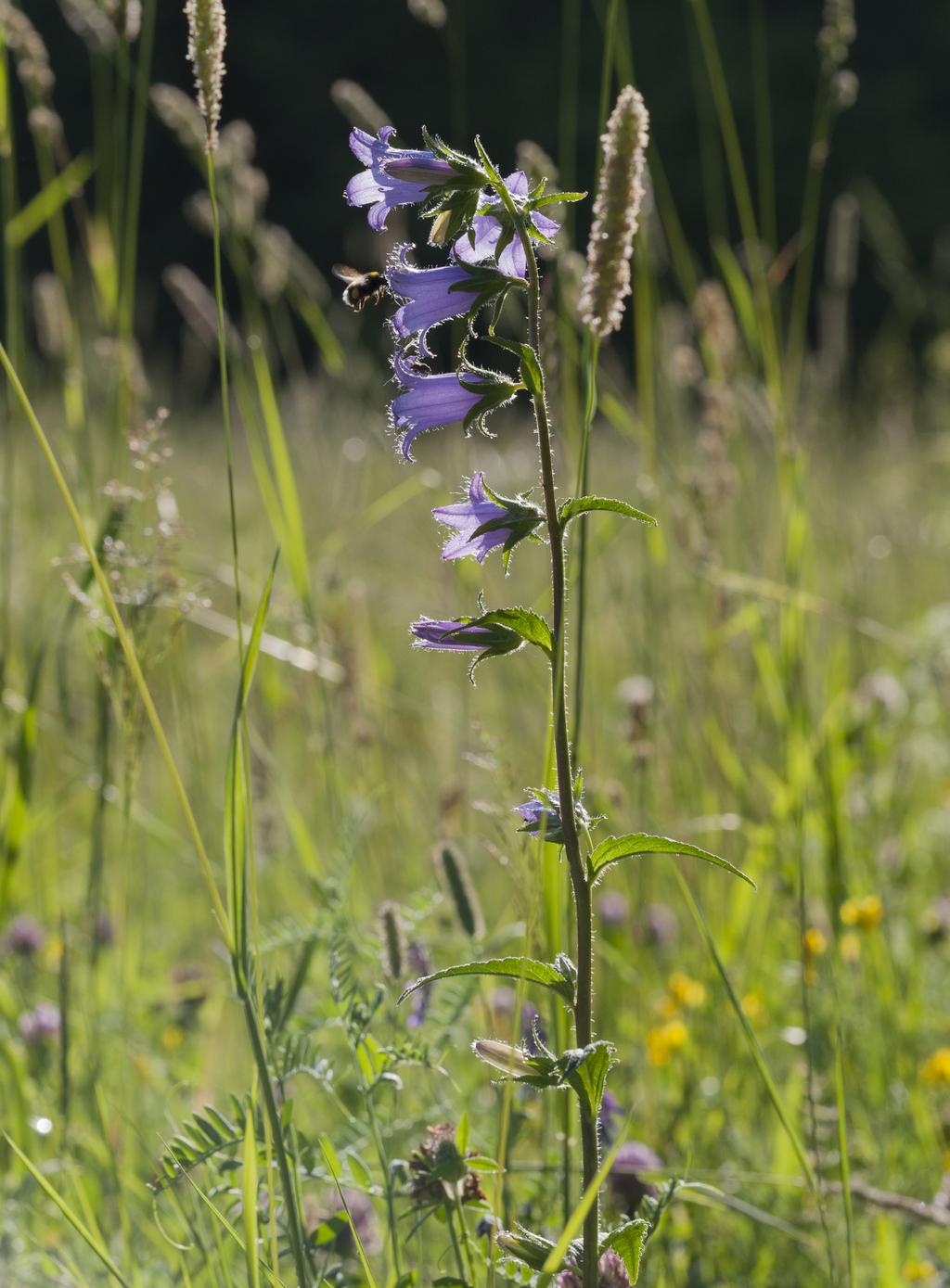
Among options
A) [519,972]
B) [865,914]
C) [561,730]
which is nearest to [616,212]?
[561,730]

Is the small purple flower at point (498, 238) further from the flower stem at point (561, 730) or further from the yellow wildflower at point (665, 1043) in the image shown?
the yellow wildflower at point (665, 1043)

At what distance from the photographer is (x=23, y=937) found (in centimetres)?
185

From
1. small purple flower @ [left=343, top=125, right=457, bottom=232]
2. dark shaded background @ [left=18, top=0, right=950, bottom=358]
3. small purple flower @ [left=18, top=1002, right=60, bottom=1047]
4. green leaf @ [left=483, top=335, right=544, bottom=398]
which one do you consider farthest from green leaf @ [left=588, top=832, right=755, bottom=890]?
dark shaded background @ [left=18, top=0, right=950, bottom=358]

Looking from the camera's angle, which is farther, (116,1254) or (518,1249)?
(116,1254)

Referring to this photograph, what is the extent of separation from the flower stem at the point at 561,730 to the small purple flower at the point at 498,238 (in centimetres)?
4

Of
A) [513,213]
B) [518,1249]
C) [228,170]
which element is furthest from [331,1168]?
[228,170]

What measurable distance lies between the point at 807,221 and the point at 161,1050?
1.42m

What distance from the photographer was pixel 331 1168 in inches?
33.3

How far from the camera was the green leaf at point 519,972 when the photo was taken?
725 mm

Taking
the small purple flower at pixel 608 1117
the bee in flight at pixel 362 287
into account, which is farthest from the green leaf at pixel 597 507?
the small purple flower at pixel 608 1117

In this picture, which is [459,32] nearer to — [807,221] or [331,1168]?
[807,221]

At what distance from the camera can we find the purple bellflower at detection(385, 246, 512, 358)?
2.54 feet

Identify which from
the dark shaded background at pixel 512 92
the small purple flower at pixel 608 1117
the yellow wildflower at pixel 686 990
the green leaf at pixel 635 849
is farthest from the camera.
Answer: the dark shaded background at pixel 512 92

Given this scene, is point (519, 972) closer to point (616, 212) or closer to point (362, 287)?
point (616, 212)
